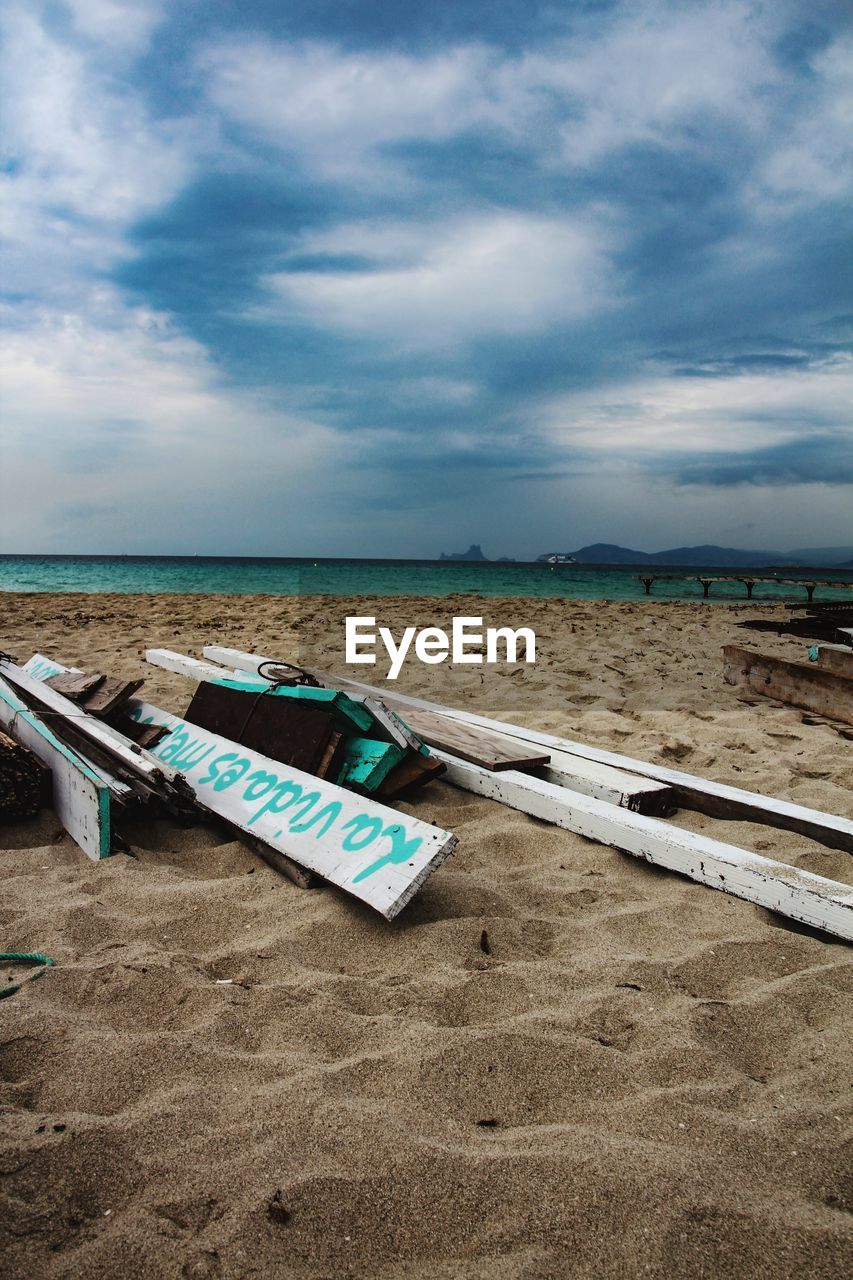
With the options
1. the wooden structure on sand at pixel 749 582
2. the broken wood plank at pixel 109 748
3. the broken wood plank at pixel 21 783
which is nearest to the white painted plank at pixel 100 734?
the broken wood plank at pixel 109 748

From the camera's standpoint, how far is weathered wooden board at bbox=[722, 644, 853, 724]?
5297mm

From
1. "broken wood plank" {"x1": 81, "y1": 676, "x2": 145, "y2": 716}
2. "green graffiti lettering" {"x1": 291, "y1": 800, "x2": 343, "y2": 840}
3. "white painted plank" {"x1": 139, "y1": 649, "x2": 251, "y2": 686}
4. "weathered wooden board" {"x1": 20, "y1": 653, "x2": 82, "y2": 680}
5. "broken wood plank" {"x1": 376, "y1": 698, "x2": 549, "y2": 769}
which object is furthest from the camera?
"white painted plank" {"x1": 139, "y1": 649, "x2": 251, "y2": 686}

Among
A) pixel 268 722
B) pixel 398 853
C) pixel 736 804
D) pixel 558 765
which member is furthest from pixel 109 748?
pixel 736 804

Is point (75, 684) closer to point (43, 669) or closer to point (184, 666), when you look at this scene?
point (43, 669)

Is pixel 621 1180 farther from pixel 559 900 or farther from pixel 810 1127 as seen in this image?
pixel 559 900

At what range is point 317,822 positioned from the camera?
291 cm

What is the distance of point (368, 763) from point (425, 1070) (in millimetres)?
1722

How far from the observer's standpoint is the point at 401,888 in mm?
2400

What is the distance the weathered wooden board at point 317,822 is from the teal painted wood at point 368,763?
9.4 inches

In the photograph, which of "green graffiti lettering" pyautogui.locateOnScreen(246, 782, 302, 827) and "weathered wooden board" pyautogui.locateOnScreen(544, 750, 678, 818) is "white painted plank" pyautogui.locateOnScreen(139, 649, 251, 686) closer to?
"green graffiti lettering" pyautogui.locateOnScreen(246, 782, 302, 827)

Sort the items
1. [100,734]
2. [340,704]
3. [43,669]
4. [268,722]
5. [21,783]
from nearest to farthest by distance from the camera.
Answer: [21,783] → [340,704] → [100,734] → [268,722] → [43,669]

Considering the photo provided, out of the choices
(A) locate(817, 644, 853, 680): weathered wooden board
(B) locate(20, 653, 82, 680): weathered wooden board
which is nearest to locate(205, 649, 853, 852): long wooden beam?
(A) locate(817, 644, 853, 680): weathered wooden board

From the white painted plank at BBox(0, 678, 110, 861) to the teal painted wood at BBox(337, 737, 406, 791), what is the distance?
3.27 feet

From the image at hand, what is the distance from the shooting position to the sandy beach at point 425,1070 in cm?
134
